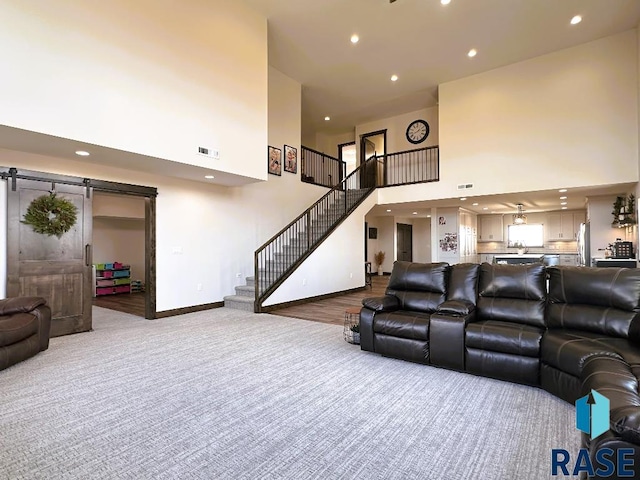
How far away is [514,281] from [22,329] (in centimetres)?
547

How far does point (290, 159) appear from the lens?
9.15m

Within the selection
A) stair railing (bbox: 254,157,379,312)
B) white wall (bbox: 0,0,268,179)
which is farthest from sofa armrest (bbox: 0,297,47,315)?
stair railing (bbox: 254,157,379,312)

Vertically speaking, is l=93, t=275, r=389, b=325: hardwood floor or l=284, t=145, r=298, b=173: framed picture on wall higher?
l=284, t=145, r=298, b=173: framed picture on wall

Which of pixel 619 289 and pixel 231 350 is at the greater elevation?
pixel 619 289

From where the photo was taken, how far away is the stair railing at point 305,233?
724cm

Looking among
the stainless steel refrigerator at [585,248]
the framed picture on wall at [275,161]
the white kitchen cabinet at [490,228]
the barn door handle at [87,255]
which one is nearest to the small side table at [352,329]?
the barn door handle at [87,255]

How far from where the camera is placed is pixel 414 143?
11.3m

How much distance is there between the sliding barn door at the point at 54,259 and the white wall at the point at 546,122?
7875 mm

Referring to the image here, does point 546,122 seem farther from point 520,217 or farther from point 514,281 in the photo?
point 514,281

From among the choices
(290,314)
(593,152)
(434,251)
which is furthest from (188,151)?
(434,251)

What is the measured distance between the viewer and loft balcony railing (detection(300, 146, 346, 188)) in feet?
32.3

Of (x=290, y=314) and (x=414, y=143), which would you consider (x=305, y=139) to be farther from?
(x=290, y=314)

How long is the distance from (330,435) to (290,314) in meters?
4.33

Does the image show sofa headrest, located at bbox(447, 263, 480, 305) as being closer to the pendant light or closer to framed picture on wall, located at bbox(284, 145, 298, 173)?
framed picture on wall, located at bbox(284, 145, 298, 173)
